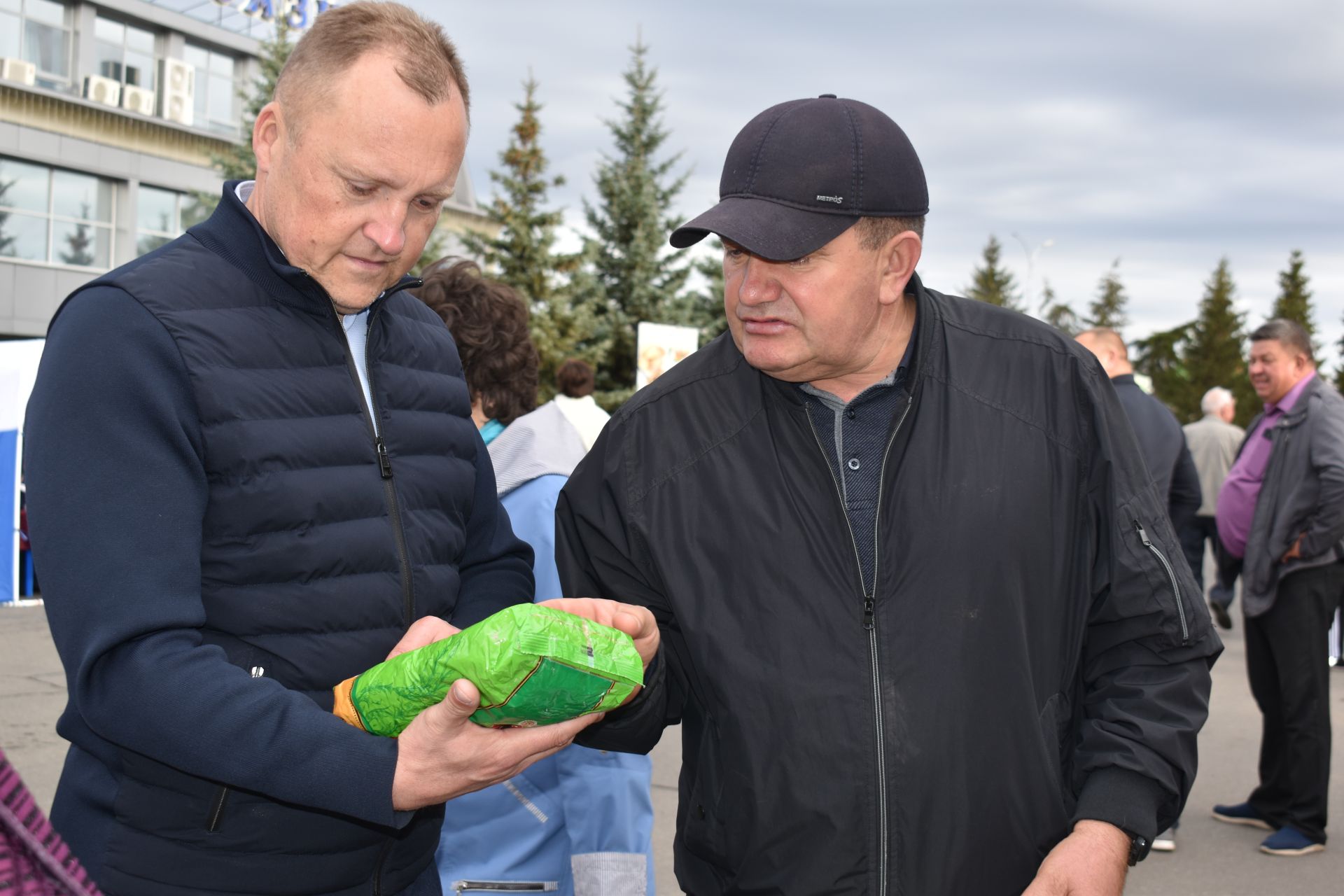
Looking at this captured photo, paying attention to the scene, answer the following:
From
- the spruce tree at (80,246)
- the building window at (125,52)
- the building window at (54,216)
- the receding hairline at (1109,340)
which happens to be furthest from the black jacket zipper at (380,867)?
the building window at (125,52)

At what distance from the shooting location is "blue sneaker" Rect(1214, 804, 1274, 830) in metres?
6.60

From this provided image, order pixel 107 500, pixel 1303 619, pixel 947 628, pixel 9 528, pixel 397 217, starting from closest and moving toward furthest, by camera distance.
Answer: pixel 107 500 → pixel 397 217 → pixel 947 628 → pixel 1303 619 → pixel 9 528

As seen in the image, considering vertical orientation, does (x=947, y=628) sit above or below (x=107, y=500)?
below

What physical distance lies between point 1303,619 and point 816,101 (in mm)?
5073

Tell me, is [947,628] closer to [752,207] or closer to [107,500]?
[752,207]

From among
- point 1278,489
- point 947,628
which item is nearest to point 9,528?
point 1278,489

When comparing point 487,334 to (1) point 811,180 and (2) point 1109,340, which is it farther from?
(2) point 1109,340

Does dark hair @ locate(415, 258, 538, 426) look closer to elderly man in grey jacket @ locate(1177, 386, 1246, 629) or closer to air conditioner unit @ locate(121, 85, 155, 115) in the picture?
elderly man in grey jacket @ locate(1177, 386, 1246, 629)

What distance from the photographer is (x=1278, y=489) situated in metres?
6.42

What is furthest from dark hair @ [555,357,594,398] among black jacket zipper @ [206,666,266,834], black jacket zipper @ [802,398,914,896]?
black jacket zipper @ [206,666,266,834]

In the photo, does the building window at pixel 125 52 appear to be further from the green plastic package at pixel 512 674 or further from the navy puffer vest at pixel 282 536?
the green plastic package at pixel 512 674

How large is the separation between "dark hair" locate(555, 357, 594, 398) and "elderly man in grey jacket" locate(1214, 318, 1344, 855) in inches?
167

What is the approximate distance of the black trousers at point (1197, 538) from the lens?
31.2 ft

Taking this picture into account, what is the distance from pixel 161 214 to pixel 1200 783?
30.9 m
